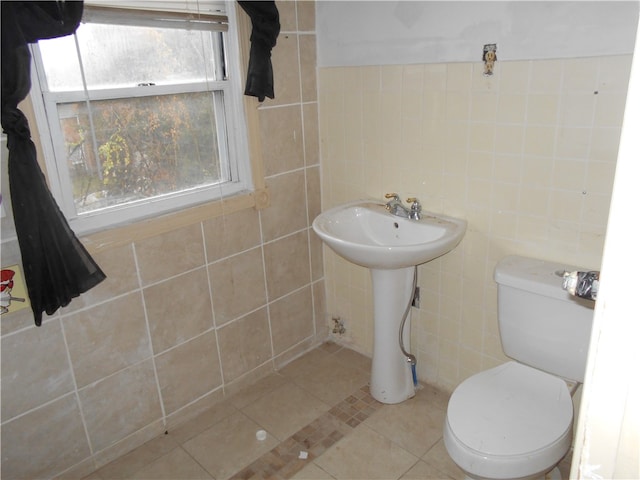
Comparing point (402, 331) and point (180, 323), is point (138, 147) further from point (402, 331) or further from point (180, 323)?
point (402, 331)

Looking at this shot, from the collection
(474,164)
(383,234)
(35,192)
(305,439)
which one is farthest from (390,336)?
(35,192)

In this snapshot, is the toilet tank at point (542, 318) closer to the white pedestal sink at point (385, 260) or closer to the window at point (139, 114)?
the white pedestal sink at point (385, 260)

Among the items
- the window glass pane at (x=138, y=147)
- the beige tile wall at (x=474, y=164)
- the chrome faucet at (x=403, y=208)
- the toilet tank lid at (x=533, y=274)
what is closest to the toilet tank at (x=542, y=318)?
the toilet tank lid at (x=533, y=274)

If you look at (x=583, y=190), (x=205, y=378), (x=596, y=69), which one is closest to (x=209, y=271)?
(x=205, y=378)

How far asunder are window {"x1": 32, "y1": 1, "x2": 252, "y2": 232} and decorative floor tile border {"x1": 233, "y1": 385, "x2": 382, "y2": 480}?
3.63ft

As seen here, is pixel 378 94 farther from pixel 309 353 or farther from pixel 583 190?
pixel 309 353

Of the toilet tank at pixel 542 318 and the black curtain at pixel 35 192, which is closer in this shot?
the black curtain at pixel 35 192

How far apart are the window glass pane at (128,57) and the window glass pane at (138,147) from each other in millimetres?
74

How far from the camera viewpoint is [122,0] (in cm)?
175

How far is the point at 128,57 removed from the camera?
186cm

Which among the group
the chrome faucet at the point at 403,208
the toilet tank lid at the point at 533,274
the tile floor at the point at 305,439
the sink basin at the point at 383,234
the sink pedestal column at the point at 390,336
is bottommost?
the tile floor at the point at 305,439

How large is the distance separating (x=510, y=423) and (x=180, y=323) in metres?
1.37

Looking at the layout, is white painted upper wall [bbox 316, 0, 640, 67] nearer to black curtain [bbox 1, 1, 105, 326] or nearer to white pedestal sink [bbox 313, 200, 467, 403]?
white pedestal sink [bbox 313, 200, 467, 403]

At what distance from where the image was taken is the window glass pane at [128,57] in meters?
1.70
